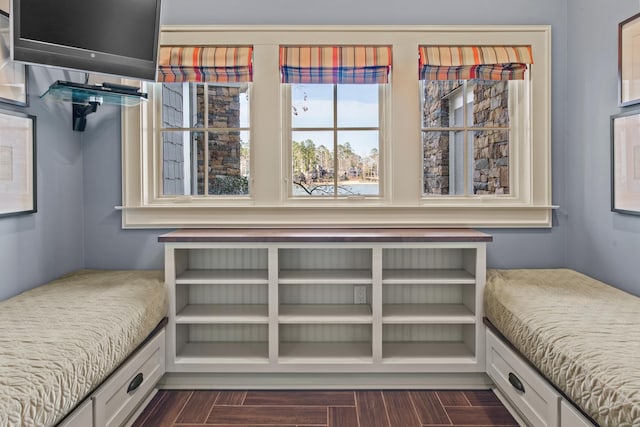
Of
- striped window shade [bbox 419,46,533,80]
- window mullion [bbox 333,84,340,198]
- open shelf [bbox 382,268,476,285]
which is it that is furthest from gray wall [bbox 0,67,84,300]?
striped window shade [bbox 419,46,533,80]

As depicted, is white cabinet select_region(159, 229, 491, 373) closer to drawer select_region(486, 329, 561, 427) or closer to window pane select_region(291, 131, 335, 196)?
drawer select_region(486, 329, 561, 427)

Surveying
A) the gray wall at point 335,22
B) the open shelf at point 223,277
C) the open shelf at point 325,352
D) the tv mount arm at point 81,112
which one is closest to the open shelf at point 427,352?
the open shelf at point 325,352

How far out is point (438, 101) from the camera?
321cm

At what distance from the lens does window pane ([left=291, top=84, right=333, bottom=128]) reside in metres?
3.21

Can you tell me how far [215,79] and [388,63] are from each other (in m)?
1.21

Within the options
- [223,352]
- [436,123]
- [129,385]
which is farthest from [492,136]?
[129,385]

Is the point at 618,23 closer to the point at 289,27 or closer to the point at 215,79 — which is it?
the point at 289,27

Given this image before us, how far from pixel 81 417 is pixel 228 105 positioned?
222 cm

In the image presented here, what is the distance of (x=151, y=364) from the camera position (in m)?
2.49

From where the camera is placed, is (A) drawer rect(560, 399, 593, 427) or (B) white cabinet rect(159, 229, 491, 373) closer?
(A) drawer rect(560, 399, 593, 427)

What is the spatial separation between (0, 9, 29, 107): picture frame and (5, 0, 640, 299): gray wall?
33 cm

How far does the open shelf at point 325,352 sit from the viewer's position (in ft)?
8.98

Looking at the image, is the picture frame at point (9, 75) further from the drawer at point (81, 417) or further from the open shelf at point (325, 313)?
the open shelf at point (325, 313)

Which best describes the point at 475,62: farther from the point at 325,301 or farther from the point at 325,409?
the point at 325,409
